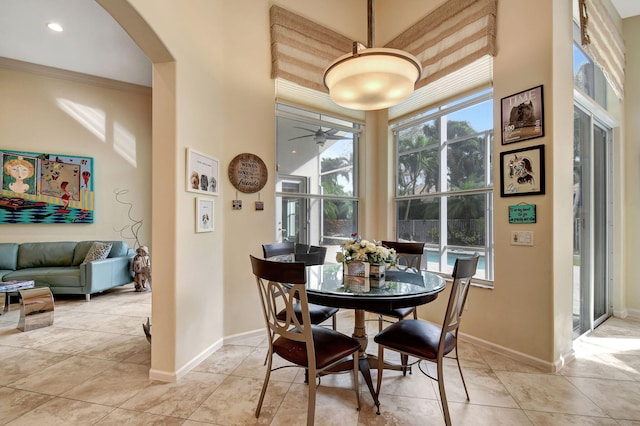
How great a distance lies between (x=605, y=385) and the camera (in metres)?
2.07

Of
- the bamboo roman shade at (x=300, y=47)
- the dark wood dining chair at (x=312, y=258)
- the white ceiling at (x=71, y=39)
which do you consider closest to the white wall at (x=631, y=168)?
the bamboo roman shade at (x=300, y=47)

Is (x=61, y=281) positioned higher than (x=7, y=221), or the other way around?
(x=7, y=221)

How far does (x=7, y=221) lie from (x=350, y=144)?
5.55 m

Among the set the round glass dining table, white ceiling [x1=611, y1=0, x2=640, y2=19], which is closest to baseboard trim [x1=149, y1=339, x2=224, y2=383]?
the round glass dining table

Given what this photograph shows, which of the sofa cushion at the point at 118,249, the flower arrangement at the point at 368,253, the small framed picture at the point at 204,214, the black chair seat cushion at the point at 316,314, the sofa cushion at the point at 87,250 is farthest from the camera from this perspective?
the sofa cushion at the point at 118,249

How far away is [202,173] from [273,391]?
5.93 feet

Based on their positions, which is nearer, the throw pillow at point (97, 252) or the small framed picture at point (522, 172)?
the small framed picture at point (522, 172)

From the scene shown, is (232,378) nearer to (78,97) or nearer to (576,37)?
(576,37)

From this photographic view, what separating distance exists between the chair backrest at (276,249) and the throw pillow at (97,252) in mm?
3413

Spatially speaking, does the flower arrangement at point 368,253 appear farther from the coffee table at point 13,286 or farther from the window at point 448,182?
the coffee table at point 13,286

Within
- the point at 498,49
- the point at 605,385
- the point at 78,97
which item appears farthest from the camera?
the point at 78,97

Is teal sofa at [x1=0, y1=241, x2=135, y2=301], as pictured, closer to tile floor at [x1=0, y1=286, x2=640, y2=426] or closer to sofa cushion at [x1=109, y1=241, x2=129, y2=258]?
sofa cushion at [x1=109, y1=241, x2=129, y2=258]

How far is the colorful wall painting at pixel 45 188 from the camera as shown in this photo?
4551mm

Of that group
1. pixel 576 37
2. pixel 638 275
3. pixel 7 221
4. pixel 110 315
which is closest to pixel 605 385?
pixel 638 275
